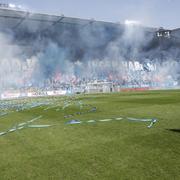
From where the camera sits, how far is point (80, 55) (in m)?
68.9

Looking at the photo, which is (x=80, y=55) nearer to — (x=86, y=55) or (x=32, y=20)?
(x=86, y=55)

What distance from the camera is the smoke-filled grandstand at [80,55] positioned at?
5806cm

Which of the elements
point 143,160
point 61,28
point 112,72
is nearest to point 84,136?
point 143,160

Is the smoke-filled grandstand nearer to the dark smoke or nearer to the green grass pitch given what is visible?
the dark smoke

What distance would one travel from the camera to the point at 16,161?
649 centimetres

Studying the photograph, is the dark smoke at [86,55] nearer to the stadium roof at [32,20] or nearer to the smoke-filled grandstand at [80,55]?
the smoke-filled grandstand at [80,55]

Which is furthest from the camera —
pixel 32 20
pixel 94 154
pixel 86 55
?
pixel 86 55

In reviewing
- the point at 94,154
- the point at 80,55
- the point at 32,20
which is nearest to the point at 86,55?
the point at 80,55

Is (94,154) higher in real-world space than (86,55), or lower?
lower

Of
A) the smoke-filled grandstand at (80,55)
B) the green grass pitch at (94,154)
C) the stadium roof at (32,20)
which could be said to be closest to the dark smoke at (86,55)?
the smoke-filled grandstand at (80,55)

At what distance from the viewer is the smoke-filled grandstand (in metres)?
58.1

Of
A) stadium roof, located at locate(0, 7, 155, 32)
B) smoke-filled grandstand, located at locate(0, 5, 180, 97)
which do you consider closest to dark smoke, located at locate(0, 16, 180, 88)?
smoke-filled grandstand, located at locate(0, 5, 180, 97)

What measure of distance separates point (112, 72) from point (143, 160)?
64.8 m

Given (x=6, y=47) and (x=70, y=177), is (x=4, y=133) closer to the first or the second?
(x=70, y=177)
